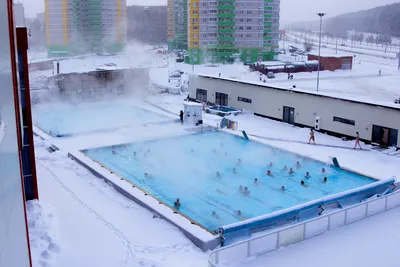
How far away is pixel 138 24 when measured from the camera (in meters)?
61.5

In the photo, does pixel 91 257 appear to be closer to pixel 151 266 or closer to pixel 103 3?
pixel 151 266

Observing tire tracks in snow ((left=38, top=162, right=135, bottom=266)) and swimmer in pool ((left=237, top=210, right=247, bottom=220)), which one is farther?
swimmer in pool ((left=237, top=210, right=247, bottom=220))

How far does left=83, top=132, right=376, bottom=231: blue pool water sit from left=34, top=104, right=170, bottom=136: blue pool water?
287cm

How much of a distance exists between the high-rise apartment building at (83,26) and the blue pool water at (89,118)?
88.8 ft

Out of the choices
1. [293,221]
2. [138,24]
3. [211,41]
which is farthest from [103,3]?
[293,221]

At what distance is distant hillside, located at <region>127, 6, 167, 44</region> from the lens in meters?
59.5

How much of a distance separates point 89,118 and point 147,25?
157ft

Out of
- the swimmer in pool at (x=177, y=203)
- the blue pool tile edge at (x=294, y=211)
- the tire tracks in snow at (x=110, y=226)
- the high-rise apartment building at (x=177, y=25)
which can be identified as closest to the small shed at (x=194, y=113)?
the tire tracks in snow at (x=110, y=226)

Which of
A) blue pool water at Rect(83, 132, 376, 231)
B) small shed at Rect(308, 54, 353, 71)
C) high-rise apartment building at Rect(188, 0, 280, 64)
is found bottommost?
blue pool water at Rect(83, 132, 376, 231)

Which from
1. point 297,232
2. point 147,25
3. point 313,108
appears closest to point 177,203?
point 297,232

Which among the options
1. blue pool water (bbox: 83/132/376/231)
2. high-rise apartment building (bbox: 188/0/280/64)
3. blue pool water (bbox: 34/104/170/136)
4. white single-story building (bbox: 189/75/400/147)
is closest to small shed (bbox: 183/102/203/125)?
blue pool water (bbox: 34/104/170/136)

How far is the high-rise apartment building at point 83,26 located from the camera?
4296cm

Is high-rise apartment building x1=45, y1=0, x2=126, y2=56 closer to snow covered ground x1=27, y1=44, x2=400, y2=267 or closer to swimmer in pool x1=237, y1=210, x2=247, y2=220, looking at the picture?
snow covered ground x1=27, y1=44, x2=400, y2=267

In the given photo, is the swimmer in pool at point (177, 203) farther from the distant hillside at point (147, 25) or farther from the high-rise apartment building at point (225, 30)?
the distant hillside at point (147, 25)
